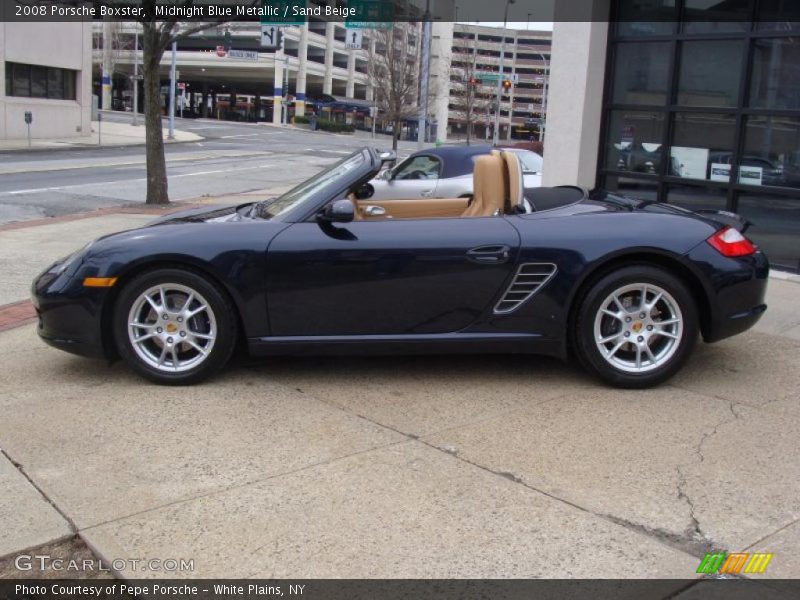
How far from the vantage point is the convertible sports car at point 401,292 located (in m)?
4.78

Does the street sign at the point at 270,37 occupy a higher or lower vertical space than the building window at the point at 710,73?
higher

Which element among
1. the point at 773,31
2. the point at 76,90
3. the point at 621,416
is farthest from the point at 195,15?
the point at 76,90

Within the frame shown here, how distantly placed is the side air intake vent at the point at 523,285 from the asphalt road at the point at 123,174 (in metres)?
11.4

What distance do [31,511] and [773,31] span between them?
8175mm

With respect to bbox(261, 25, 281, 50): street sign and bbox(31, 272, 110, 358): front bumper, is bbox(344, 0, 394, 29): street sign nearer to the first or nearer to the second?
bbox(261, 25, 281, 50): street sign

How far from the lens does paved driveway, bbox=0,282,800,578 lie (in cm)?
308

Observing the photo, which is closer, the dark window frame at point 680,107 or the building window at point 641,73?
the dark window frame at point 680,107

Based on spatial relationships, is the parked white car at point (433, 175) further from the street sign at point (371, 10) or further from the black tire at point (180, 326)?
the street sign at point (371, 10)

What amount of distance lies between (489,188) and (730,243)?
4.86 ft

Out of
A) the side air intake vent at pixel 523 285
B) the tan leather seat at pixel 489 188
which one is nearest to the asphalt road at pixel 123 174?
the tan leather seat at pixel 489 188

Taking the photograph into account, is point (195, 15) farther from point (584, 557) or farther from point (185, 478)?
point (584, 557)

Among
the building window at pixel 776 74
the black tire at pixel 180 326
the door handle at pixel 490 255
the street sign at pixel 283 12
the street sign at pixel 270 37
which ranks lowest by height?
the black tire at pixel 180 326

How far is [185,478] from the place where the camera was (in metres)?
3.67

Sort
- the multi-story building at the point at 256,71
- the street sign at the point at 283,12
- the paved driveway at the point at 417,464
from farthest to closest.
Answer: the multi-story building at the point at 256,71, the street sign at the point at 283,12, the paved driveway at the point at 417,464
